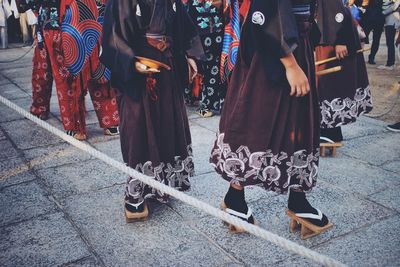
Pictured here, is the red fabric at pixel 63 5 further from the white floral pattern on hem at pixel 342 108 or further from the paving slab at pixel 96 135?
the white floral pattern on hem at pixel 342 108

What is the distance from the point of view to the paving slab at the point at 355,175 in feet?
9.96

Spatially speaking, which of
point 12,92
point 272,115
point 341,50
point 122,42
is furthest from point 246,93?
point 12,92

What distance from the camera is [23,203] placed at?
284 centimetres

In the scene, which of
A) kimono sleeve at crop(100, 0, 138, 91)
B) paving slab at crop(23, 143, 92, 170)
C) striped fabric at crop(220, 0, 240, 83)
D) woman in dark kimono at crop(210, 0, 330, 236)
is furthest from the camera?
striped fabric at crop(220, 0, 240, 83)

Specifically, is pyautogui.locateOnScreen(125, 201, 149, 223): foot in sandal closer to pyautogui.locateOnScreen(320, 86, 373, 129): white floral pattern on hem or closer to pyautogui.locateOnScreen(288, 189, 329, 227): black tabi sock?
pyautogui.locateOnScreen(288, 189, 329, 227): black tabi sock

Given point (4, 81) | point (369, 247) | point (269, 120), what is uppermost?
point (269, 120)

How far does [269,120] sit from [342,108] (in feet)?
5.19

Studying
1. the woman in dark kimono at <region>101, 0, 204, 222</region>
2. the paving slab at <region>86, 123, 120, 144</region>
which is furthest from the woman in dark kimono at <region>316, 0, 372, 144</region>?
the paving slab at <region>86, 123, 120, 144</region>

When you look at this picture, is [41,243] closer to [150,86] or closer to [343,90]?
[150,86]

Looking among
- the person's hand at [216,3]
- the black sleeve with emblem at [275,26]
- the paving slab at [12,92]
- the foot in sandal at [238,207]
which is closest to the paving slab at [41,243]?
the foot in sandal at [238,207]

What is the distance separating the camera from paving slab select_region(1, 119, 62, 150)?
4.10 meters

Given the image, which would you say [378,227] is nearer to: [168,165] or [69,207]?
[168,165]

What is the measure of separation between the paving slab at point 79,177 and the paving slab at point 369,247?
1.72 meters

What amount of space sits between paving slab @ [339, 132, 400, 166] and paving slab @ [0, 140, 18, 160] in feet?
10.3
